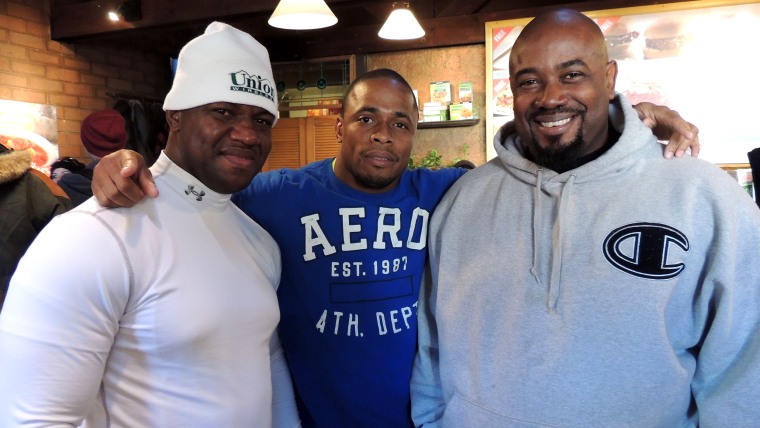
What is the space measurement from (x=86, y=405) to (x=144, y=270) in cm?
27

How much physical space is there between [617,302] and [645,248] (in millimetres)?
142

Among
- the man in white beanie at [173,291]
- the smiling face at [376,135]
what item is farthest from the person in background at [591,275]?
the man in white beanie at [173,291]

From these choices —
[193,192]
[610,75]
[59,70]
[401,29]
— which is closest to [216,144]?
[193,192]

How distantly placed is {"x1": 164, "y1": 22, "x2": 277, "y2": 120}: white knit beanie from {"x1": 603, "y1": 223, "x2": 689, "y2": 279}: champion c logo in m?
0.93

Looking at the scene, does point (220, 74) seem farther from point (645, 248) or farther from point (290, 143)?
point (290, 143)

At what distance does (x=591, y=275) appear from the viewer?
51.7 inches

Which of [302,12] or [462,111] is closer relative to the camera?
[302,12]

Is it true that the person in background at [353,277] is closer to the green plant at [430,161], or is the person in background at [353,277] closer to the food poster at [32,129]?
the green plant at [430,161]

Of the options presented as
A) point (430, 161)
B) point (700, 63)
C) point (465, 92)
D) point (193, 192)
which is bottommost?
point (193, 192)

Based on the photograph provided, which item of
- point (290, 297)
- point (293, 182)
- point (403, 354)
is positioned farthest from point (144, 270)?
point (403, 354)

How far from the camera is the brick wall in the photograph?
4664 mm

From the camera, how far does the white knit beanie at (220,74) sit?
4.31 feet

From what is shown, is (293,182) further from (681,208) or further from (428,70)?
(428,70)

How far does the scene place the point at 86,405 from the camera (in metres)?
1.03
